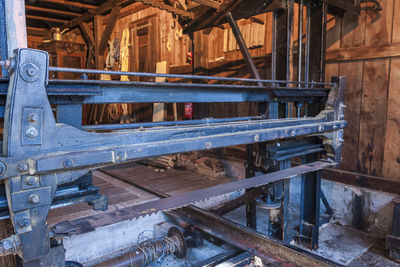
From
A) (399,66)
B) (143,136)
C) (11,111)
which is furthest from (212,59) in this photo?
(11,111)

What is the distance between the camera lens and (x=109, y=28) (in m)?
7.70

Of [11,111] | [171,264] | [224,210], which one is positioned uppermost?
[11,111]

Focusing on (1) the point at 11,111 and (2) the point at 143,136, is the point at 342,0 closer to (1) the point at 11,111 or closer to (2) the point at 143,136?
(2) the point at 143,136

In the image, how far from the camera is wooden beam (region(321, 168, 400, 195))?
3877 mm

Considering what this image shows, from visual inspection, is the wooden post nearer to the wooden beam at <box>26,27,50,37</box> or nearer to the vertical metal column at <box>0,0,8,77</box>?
the wooden beam at <box>26,27,50,37</box>

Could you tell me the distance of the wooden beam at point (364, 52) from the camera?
3.82 metres

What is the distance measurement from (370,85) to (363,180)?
1.31m

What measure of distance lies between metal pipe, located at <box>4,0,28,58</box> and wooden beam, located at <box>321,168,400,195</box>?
4247 millimetres

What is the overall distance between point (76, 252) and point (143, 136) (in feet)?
7.17

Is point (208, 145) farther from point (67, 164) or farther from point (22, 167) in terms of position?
point (22, 167)

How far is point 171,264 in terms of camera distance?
3318mm

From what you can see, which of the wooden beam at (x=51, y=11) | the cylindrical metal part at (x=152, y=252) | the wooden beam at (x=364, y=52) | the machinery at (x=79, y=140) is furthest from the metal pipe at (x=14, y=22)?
the wooden beam at (x=51, y=11)

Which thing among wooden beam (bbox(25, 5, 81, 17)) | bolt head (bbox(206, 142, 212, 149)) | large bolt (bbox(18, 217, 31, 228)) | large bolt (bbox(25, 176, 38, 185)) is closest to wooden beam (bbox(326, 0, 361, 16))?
bolt head (bbox(206, 142, 212, 149))

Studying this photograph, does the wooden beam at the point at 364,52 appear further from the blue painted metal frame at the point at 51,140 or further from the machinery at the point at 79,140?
the blue painted metal frame at the point at 51,140
